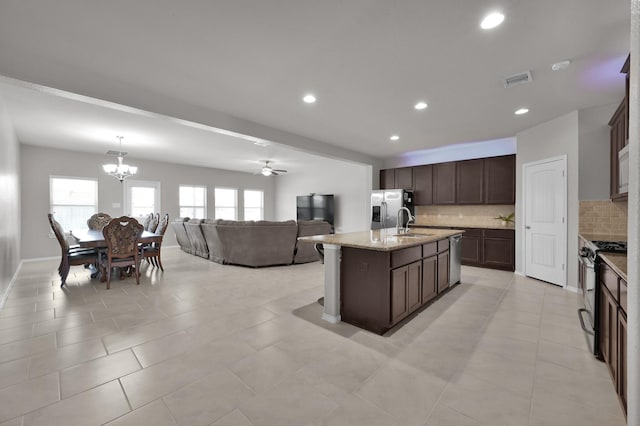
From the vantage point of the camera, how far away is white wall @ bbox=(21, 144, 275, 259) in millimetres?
6293

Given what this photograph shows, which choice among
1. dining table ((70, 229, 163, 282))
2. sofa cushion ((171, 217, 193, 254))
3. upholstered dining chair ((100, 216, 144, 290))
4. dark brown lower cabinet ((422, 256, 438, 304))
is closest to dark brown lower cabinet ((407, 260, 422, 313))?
dark brown lower cabinet ((422, 256, 438, 304))

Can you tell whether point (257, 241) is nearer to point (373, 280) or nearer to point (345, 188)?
point (373, 280)

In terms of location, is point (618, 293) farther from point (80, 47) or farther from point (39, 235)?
point (39, 235)

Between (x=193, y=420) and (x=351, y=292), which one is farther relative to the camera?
(x=351, y=292)

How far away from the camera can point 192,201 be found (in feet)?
30.1

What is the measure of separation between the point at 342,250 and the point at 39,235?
24.7ft

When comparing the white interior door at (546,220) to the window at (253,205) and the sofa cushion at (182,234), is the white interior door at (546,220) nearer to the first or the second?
the sofa cushion at (182,234)

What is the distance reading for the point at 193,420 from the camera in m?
1.55

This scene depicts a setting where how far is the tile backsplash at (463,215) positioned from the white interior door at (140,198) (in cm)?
745

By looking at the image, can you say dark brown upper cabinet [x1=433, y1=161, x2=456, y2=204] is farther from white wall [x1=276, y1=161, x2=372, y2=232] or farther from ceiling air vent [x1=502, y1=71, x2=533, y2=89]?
ceiling air vent [x1=502, y1=71, x2=533, y2=89]

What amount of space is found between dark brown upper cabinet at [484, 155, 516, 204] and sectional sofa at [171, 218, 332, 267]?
352 cm

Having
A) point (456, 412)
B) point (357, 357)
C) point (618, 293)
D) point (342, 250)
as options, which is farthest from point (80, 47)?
point (618, 293)

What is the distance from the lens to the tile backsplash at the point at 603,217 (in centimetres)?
360

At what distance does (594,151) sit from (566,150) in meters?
0.30
